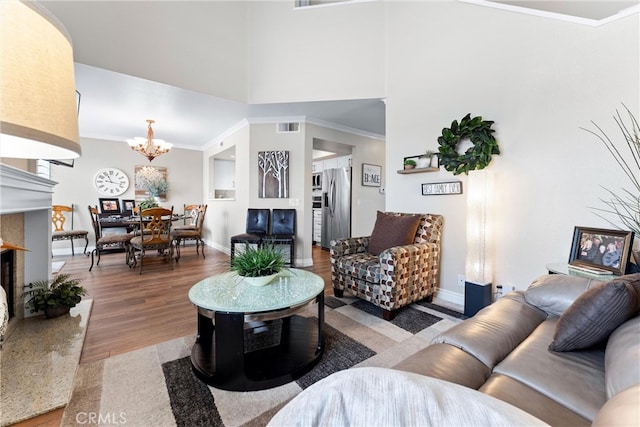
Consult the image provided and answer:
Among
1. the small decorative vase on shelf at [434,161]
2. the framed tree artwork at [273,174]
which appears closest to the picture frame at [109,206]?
the framed tree artwork at [273,174]

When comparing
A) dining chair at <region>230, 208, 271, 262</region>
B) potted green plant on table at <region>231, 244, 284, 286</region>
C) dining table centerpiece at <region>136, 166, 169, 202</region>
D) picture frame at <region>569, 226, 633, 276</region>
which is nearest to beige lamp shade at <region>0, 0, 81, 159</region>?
potted green plant on table at <region>231, 244, 284, 286</region>

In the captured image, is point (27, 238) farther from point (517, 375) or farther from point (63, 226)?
point (63, 226)

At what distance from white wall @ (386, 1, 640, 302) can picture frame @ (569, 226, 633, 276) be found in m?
0.14

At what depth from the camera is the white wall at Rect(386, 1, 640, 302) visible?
1.90 meters

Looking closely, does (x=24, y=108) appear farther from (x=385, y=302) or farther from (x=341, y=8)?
(x=341, y=8)

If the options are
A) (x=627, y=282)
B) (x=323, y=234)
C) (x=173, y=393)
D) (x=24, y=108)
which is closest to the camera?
(x=24, y=108)

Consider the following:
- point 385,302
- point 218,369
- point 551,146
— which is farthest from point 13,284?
point 551,146

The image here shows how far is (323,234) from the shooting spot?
571cm

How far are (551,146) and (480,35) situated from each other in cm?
130

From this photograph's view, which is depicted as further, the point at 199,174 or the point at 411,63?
Answer: the point at 199,174

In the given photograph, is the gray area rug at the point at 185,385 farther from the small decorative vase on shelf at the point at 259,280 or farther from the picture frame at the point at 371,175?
the picture frame at the point at 371,175

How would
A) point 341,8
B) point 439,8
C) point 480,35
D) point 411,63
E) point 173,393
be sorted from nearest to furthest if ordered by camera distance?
point 173,393 < point 480,35 < point 439,8 < point 411,63 < point 341,8

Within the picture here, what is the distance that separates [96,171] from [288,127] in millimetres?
4247

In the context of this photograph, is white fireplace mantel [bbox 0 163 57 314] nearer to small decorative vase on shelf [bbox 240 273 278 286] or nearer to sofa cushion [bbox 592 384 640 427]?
small decorative vase on shelf [bbox 240 273 278 286]
